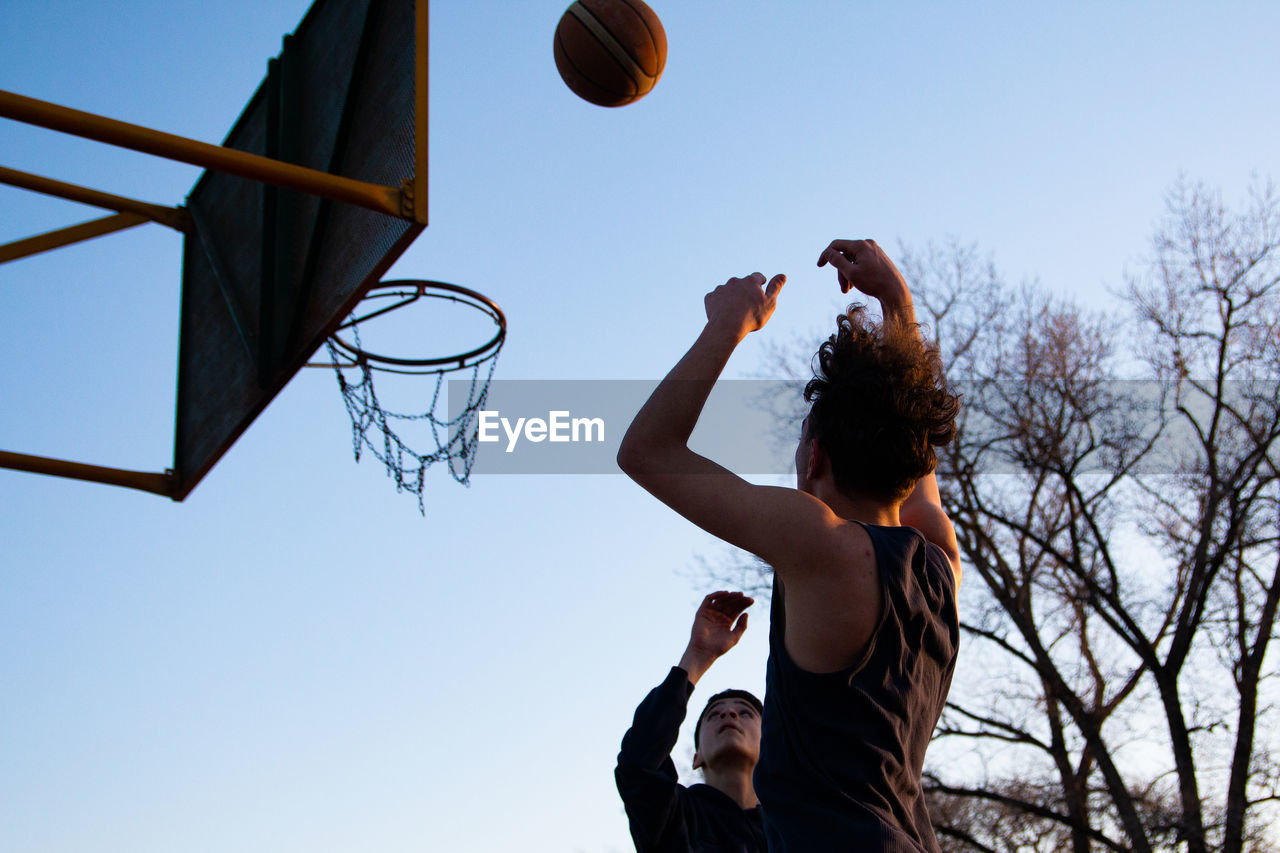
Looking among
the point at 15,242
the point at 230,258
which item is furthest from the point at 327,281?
the point at 15,242

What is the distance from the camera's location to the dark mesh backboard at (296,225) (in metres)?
4.49

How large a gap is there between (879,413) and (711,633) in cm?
201

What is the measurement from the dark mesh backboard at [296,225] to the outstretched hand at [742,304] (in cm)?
215

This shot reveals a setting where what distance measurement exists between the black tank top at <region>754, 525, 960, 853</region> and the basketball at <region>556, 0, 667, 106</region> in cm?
313

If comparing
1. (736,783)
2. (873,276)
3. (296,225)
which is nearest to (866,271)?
(873,276)

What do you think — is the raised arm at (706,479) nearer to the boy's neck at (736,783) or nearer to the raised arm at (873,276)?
the raised arm at (873,276)

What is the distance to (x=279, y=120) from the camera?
5555 mm

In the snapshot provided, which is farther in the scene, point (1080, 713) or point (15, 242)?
point (1080, 713)

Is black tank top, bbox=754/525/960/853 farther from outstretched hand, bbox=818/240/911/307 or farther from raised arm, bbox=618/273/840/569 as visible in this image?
outstretched hand, bbox=818/240/911/307

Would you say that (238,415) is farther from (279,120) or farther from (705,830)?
(705,830)

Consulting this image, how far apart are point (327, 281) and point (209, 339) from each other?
5.99ft

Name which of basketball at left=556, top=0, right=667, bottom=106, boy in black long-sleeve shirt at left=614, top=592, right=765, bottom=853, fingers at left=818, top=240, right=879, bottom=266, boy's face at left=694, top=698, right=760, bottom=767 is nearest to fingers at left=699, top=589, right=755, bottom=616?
boy in black long-sleeve shirt at left=614, top=592, right=765, bottom=853

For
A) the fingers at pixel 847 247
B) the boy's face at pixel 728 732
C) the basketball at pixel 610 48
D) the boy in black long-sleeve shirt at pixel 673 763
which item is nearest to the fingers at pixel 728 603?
the boy in black long-sleeve shirt at pixel 673 763

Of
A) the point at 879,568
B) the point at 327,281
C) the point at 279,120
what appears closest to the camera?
the point at 879,568
